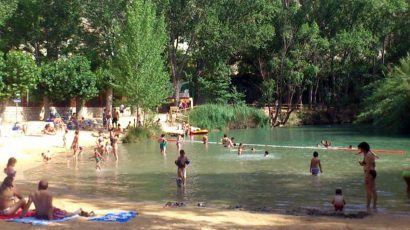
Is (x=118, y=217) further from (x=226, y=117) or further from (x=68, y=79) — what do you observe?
(x=226, y=117)

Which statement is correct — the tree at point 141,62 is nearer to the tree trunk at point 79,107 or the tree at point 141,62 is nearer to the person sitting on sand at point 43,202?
the tree trunk at point 79,107

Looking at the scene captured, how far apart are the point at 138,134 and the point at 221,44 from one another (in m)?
21.6

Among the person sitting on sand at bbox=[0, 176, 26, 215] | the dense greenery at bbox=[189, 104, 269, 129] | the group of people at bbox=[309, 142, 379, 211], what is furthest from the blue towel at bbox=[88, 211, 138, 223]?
the dense greenery at bbox=[189, 104, 269, 129]

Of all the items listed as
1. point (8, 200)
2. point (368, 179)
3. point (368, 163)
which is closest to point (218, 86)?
point (368, 179)

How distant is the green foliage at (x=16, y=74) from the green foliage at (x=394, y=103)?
101ft

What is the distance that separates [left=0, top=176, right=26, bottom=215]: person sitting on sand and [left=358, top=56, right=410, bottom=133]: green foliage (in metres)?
39.9

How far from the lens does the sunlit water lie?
1897 cm

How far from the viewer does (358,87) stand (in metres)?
69.3

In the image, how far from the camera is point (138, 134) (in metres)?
43.9

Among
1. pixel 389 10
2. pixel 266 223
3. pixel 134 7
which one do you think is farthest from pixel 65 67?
pixel 266 223

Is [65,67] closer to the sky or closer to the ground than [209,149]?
closer to the sky

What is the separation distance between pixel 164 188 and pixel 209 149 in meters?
16.7

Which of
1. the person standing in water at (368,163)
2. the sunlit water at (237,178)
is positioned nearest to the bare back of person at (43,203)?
the sunlit water at (237,178)

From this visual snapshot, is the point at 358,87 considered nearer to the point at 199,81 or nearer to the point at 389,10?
the point at 389,10
